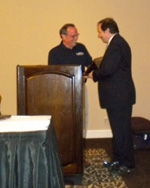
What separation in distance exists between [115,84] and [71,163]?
83cm

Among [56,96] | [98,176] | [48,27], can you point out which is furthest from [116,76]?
[48,27]

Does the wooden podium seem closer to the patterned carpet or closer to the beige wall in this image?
the patterned carpet

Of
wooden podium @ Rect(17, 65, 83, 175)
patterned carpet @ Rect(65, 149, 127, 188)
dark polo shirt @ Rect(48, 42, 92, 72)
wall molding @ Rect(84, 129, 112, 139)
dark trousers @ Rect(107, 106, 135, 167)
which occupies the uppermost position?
dark polo shirt @ Rect(48, 42, 92, 72)

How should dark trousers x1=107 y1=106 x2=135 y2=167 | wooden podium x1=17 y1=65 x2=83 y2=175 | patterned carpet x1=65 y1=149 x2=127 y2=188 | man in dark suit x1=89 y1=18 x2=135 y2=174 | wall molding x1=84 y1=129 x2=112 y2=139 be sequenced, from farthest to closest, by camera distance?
wall molding x1=84 y1=129 x2=112 y2=139 → dark trousers x1=107 y1=106 x2=135 y2=167 → man in dark suit x1=89 y1=18 x2=135 y2=174 → patterned carpet x1=65 y1=149 x2=127 y2=188 → wooden podium x1=17 y1=65 x2=83 y2=175

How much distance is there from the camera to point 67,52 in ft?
10.5

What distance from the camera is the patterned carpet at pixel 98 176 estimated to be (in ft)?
8.23

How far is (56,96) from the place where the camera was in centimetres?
230

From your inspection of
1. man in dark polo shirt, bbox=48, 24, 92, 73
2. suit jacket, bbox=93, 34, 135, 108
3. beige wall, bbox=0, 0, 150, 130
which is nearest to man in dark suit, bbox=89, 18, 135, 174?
suit jacket, bbox=93, 34, 135, 108

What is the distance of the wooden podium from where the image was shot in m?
2.26

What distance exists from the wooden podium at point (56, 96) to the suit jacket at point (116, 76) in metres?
0.46

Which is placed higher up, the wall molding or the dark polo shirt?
the dark polo shirt

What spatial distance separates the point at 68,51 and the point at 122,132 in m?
1.09

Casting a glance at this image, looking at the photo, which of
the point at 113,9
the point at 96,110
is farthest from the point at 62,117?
the point at 113,9

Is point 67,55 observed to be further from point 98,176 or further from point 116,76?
point 98,176
